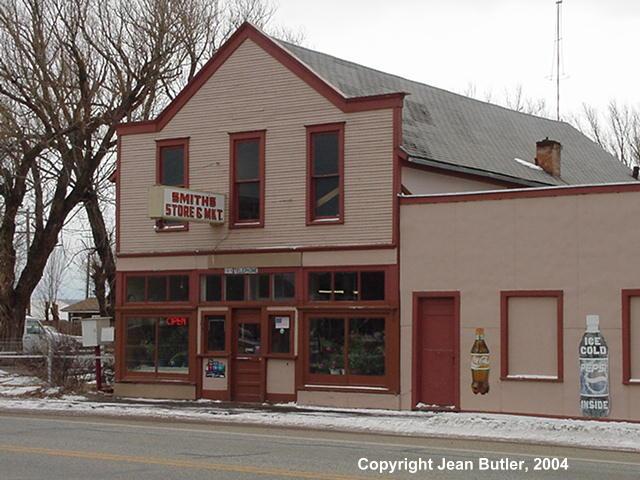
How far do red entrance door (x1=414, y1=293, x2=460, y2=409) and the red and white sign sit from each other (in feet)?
17.7

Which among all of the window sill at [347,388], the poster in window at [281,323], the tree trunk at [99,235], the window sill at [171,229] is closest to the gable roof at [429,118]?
the window sill at [171,229]

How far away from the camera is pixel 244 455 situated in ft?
50.4

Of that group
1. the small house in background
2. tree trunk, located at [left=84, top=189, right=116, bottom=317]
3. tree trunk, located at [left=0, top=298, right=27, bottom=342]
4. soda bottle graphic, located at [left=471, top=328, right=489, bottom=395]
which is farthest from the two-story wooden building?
the small house in background

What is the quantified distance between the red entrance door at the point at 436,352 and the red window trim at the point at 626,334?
11.6ft

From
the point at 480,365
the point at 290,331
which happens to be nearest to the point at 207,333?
the point at 290,331

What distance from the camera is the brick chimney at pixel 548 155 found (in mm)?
30828

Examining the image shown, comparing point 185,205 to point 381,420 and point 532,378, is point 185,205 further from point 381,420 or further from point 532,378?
point 532,378

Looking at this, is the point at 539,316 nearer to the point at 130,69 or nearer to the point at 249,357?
the point at 249,357

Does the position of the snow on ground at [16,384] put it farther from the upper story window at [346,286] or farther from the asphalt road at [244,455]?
the upper story window at [346,286]

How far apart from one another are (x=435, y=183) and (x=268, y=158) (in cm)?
389

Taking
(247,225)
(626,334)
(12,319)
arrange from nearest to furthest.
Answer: (626,334), (247,225), (12,319)

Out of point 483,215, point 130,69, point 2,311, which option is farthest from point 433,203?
point 2,311

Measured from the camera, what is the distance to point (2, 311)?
3994 centimetres

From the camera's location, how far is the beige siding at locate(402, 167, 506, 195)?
2427 cm
